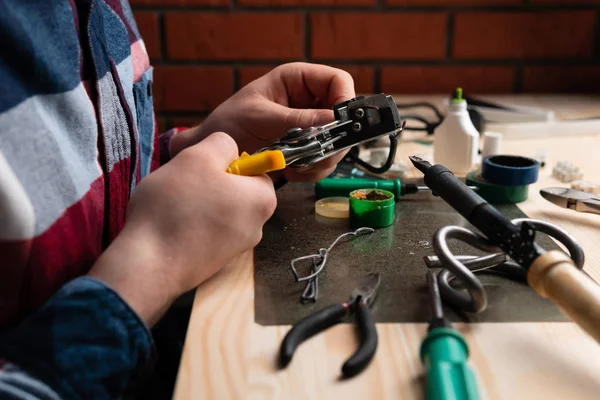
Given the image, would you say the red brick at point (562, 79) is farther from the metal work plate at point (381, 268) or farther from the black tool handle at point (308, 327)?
the black tool handle at point (308, 327)

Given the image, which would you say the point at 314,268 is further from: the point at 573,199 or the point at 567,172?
the point at 567,172

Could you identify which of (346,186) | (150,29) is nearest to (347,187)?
(346,186)

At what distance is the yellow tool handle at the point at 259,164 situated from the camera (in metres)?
0.46

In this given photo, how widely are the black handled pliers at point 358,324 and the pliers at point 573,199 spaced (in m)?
0.27

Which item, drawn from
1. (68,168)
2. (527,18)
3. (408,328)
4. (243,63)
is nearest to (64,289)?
(68,168)

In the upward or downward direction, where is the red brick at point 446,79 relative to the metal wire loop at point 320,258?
upward

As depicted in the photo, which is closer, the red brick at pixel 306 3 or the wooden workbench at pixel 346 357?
the wooden workbench at pixel 346 357

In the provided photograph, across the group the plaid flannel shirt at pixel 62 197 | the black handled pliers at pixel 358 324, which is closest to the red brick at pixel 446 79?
the plaid flannel shirt at pixel 62 197

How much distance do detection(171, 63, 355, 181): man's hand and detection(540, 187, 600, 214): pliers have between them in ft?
0.78

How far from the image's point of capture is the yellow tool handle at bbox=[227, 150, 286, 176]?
0.46 metres

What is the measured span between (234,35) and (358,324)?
1.05 m

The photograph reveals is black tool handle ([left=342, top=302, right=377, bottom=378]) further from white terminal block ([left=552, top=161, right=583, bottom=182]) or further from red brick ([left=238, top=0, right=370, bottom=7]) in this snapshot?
red brick ([left=238, top=0, right=370, bottom=7])

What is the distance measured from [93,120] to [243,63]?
2.92 feet

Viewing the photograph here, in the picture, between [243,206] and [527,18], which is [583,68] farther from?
[243,206]
